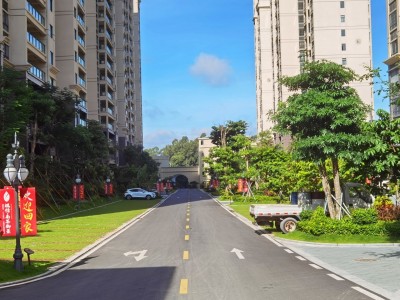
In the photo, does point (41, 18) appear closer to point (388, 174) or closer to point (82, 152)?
point (82, 152)

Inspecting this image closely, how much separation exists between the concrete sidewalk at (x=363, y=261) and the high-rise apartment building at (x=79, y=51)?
96.2 ft

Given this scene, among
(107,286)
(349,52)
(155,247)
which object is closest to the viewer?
(107,286)

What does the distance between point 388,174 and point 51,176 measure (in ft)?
123

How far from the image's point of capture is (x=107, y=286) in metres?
11.0

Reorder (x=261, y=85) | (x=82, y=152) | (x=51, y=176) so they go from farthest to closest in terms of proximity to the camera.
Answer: (x=261, y=85) → (x=82, y=152) → (x=51, y=176)

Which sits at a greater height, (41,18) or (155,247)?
(41,18)

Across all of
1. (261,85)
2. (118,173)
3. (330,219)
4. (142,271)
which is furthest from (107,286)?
(261,85)

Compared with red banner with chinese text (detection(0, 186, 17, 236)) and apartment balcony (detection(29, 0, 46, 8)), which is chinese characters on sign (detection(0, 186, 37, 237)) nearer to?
red banner with chinese text (detection(0, 186, 17, 236))

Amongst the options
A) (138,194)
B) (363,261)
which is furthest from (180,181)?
(363,261)

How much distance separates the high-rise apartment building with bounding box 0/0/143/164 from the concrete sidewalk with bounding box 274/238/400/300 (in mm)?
29311

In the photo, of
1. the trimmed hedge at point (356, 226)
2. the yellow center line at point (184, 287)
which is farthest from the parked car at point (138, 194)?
the yellow center line at point (184, 287)

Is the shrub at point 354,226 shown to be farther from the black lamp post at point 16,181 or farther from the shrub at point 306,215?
the black lamp post at point 16,181

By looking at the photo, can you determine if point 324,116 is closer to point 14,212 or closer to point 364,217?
point 364,217

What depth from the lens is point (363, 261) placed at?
14.0m
